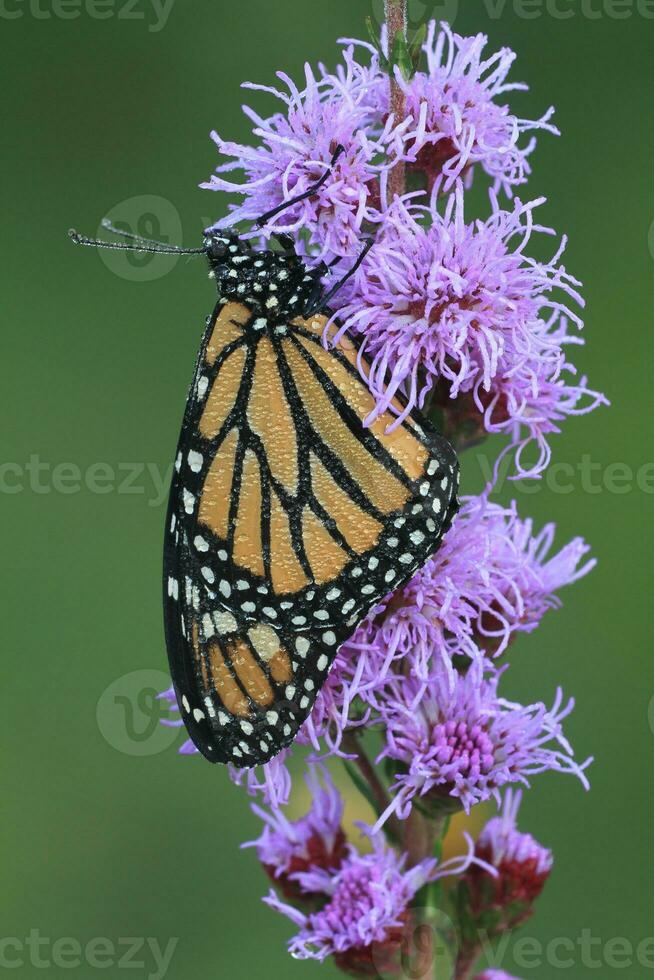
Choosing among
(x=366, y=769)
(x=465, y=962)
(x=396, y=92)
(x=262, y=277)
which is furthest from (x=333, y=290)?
(x=465, y=962)

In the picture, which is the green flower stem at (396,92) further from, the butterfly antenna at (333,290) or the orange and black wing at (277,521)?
the orange and black wing at (277,521)

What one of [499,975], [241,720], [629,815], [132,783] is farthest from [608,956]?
[241,720]

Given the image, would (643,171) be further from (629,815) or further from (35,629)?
(35,629)

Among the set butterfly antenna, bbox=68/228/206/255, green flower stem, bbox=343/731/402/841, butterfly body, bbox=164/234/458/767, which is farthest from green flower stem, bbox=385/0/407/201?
green flower stem, bbox=343/731/402/841

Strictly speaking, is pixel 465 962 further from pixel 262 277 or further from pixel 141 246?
pixel 141 246

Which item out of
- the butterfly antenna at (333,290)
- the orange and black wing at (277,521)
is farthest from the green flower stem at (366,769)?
the butterfly antenna at (333,290)

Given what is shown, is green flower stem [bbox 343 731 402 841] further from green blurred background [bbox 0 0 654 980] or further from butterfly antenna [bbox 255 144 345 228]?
green blurred background [bbox 0 0 654 980]
